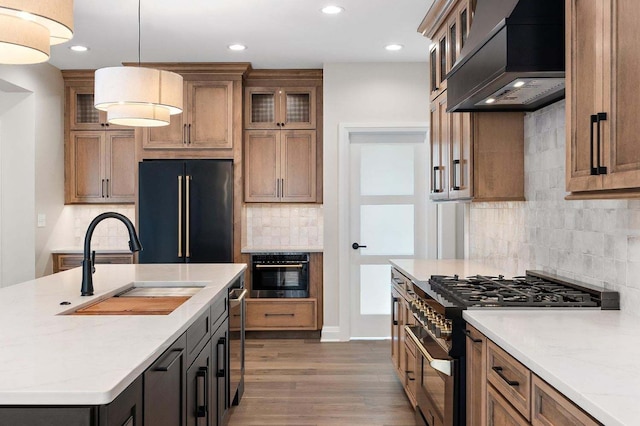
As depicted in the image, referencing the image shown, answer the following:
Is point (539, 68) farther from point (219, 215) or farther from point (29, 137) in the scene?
point (29, 137)

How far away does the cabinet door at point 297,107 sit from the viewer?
229 inches

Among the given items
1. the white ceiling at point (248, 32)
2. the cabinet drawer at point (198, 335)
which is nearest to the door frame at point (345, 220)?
the white ceiling at point (248, 32)

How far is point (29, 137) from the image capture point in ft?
Result: 17.5

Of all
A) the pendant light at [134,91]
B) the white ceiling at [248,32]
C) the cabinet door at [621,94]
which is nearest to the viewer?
the cabinet door at [621,94]

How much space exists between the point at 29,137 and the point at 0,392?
15.5 feet

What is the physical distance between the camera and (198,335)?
2.38 meters

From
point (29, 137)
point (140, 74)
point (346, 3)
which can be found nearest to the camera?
point (140, 74)

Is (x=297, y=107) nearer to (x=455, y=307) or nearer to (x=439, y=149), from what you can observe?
(x=439, y=149)

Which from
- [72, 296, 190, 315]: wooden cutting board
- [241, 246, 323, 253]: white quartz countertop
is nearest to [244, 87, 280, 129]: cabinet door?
[241, 246, 323, 253]: white quartz countertop

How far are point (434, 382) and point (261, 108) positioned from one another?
3862 millimetres

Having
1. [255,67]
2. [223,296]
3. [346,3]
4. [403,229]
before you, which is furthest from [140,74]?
[403,229]

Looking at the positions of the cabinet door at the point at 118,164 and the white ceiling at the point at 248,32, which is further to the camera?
the cabinet door at the point at 118,164

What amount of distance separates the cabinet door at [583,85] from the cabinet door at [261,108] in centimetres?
405

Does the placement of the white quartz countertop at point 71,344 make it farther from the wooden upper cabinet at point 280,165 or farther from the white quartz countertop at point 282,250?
the wooden upper cabinet at point 280,165
